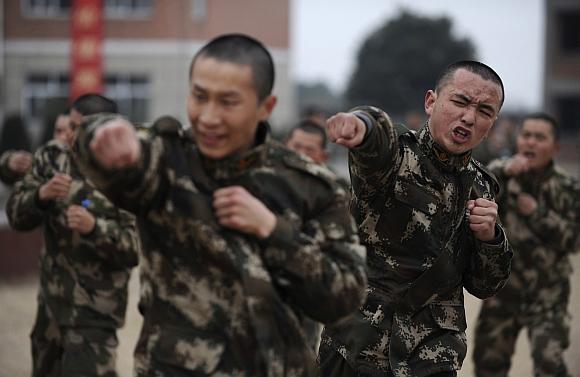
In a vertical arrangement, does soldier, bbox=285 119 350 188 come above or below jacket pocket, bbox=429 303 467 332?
above

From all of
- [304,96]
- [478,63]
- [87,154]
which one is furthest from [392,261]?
[304,96]

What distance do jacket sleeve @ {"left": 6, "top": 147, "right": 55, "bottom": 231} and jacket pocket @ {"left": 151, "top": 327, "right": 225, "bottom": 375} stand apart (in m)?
2.94

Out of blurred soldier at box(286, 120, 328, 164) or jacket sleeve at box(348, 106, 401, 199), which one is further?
blurred soldier at box(286, 120, 328, 164)

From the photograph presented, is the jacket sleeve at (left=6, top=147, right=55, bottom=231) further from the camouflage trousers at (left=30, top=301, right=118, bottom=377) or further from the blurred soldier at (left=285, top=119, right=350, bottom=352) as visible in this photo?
the blurred soldier at (left=285, top=119, right=350, bottom=352)

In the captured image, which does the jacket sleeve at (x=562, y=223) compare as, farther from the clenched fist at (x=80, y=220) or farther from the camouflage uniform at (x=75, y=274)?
the clenched fist at (x=80, y=220)

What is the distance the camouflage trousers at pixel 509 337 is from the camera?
300 inches

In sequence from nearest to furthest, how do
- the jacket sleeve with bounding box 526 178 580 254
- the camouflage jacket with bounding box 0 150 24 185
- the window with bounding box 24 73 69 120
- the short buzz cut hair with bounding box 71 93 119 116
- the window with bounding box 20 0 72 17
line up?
1. the short buzz cut hair with bounding box 71 93 119 116
2. the camouflage jacket with bounding box 0 150 24 185
3. the jacket sleeve with bounding box 526 178 580 254
4. the window with bounding box 24 73 69 120
5. the window with bounding box 20 0 72 17

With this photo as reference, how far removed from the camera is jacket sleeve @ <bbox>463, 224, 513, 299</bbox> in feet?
15.1

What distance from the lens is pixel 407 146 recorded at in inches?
182

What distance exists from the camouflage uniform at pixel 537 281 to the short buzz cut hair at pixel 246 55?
4429mm

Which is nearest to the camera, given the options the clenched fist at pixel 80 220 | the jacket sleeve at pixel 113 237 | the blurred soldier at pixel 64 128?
the clenched fist at pixel 80 220

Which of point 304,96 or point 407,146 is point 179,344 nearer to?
point 407,146

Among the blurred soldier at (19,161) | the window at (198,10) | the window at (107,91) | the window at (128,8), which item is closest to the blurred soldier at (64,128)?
the blurred soldier at (19,161)

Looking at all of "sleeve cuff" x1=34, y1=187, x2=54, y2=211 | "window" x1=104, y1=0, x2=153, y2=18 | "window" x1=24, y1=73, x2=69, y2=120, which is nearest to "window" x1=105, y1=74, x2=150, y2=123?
"window" x1=24, y1=73, x2=69, y2=120
